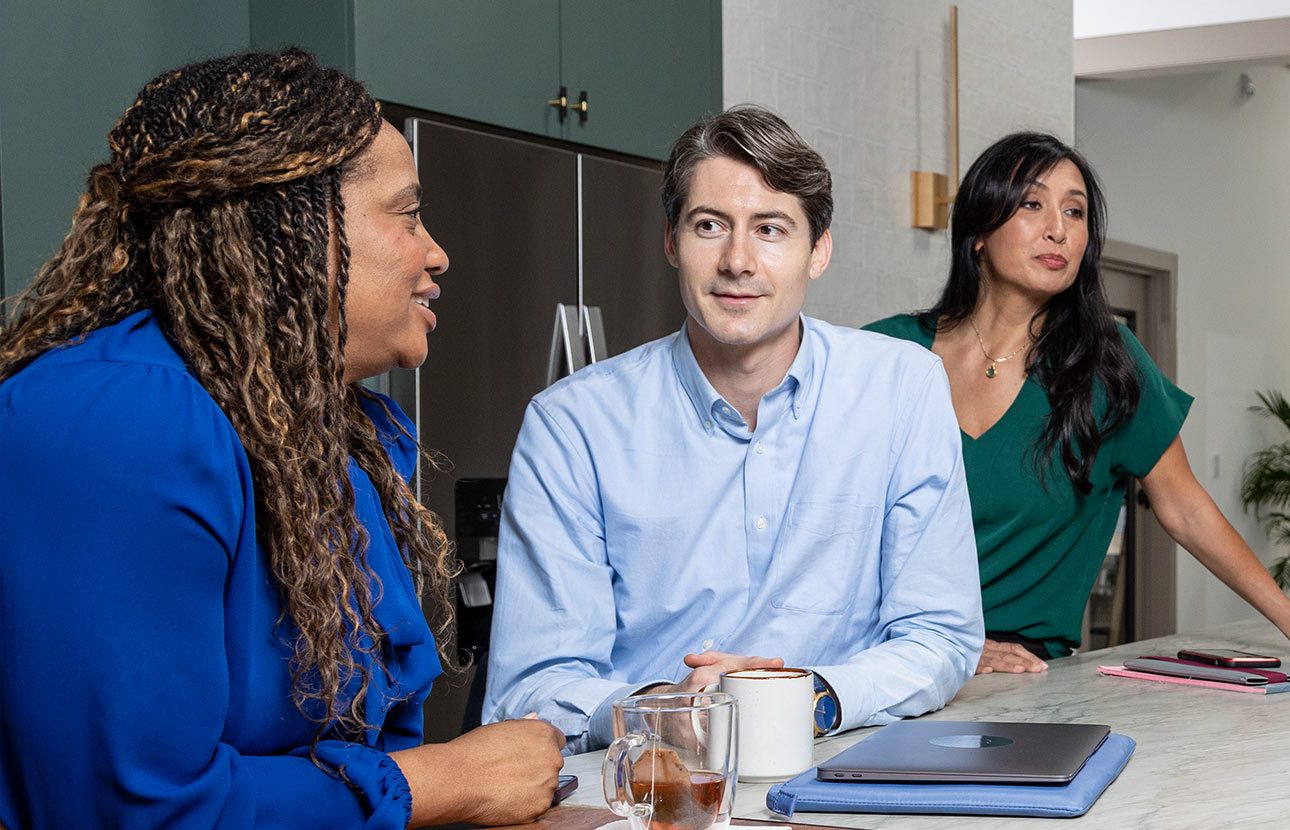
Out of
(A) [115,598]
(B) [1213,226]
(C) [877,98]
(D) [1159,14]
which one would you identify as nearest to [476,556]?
(A) [115,598]

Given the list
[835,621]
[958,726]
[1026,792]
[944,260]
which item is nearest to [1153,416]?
[835,621]

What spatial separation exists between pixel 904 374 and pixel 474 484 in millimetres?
1166

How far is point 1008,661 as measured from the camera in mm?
1899

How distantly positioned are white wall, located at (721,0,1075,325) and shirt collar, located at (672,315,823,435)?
6.39 ft

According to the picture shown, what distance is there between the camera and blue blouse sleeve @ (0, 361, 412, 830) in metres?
0.88

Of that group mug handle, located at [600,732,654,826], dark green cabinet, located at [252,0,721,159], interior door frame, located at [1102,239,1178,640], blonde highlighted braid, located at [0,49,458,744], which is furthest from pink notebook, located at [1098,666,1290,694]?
interior door frame, located at [1102,239,1178,640]

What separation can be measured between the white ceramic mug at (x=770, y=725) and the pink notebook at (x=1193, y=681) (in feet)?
2.31

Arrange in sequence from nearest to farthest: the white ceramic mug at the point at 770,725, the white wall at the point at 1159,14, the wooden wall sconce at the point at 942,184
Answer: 1. the white ceramic mug at the point at 770,725
2. the wooden wall sconce at the point at 942,184
3. the white wall at the point at 1159,14

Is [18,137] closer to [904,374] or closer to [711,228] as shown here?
[711,228]

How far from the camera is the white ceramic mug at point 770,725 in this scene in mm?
1227

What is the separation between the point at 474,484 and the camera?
279 centimetres

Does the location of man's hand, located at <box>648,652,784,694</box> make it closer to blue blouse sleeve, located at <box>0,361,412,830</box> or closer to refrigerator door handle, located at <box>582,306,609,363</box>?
blue blouse sleeve, located at <box>0,361,412,830</box>

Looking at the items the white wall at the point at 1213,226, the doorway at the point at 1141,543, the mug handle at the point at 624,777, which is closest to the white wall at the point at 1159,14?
the white wall at the point at 1213,226

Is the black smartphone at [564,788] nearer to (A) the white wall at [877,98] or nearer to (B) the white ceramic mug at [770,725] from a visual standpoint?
(B) the white ceramic mug at [770,725]
